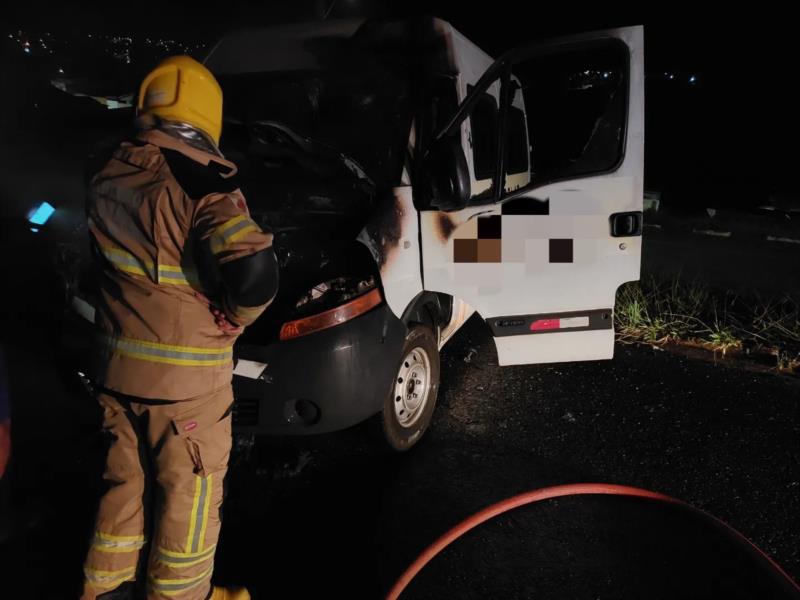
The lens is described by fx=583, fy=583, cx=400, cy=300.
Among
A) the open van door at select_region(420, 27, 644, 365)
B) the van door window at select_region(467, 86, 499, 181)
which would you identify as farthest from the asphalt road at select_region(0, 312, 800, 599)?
the van door window at select_region(467, 86, 499, 181)

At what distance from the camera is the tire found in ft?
9.83

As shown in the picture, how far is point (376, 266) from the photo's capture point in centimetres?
273

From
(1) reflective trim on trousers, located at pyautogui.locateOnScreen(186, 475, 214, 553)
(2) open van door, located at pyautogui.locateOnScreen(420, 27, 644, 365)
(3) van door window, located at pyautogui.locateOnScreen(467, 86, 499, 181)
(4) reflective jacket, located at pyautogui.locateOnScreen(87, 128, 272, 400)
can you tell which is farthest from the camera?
(3) van door window, located at pyautogui.locateOnScreen(467, 86, 499, 181)

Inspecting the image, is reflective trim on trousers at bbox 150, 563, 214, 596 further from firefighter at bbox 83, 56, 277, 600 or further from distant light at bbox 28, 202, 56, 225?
distant light at bbox 28, 202, 56, 225

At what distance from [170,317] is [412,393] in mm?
1706

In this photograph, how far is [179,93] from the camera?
1.79 meters

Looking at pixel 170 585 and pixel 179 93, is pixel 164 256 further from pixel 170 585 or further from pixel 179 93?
pixel 170 585

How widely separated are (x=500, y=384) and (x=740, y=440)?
57.1 inches

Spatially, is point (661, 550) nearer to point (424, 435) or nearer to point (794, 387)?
point (424, 435)

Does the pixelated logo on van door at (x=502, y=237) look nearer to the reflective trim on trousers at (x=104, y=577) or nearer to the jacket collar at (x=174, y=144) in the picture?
the jacket collar at (x=174, y=144)

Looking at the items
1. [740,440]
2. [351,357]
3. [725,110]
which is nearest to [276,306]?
[351,357]

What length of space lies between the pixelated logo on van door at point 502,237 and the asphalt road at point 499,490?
1.08 meters

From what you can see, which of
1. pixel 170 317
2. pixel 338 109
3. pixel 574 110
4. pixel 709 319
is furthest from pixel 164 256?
pixel 574 110

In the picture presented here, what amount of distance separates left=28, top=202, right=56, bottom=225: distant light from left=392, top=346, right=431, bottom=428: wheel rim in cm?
315
